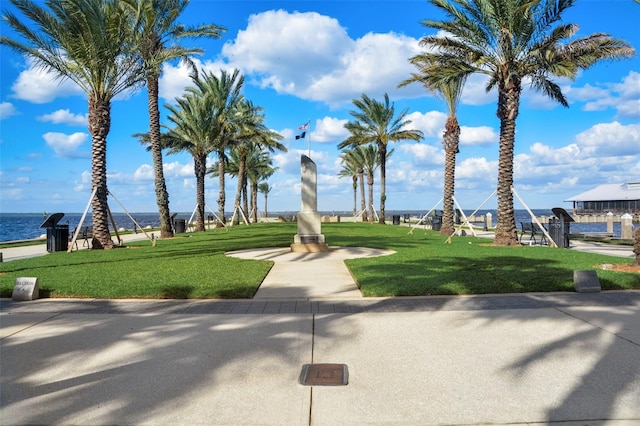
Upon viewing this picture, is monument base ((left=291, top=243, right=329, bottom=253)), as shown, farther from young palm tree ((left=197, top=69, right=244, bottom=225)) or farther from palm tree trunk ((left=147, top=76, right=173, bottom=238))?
young palm tree ((left=197, top=69, right=244, bottom=225))

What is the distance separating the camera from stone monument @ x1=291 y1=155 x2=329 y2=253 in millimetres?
15695

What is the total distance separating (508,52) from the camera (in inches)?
656

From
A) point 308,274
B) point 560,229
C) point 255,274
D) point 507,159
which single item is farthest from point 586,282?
point 560,229

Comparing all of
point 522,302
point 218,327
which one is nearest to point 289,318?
point 218,327

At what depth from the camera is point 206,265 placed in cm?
1138

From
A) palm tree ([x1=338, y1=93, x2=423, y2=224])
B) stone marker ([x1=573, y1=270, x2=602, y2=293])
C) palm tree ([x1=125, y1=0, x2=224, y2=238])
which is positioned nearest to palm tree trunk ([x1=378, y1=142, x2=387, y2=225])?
palm tree ([x1=338, y1=93, x2=423, y2=224])

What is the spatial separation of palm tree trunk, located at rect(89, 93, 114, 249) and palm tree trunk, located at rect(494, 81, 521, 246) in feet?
50.3

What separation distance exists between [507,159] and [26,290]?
16.3 metres

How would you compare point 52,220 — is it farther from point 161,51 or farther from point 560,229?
point 560,229

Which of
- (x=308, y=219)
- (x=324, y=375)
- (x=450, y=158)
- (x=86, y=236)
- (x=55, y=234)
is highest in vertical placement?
(x=450, y=158)

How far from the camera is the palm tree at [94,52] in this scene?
14.8 m

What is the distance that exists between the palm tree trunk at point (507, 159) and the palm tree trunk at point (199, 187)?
20.9 m

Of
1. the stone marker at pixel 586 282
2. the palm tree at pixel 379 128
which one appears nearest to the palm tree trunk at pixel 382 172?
the palm tree at pixel 379 128

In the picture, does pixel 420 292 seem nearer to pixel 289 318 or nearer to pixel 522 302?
pixel 522 302
